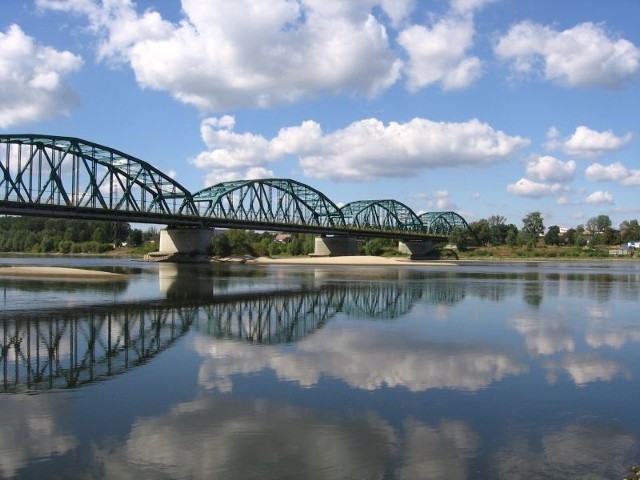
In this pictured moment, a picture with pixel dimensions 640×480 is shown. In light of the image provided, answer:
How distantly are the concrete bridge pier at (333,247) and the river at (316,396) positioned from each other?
125m

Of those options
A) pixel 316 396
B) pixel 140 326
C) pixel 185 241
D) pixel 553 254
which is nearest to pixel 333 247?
pixel 185 241

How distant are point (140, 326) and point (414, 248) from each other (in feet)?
564

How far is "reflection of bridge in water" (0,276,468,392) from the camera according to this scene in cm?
1823

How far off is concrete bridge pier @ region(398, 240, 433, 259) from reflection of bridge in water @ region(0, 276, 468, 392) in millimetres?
144912

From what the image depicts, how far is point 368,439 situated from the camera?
11.7 m

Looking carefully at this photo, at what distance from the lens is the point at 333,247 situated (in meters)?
157

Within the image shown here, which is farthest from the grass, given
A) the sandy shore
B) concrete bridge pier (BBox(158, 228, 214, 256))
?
the sandy shore

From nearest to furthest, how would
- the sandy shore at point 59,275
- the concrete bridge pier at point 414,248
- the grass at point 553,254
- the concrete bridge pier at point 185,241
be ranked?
the sandy shore at point 59,275, the concrete bridge pier at point 185,241, the grass at point 553,254, the concrete bridge pier at point 414,248

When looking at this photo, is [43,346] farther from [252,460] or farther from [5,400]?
[252,460]

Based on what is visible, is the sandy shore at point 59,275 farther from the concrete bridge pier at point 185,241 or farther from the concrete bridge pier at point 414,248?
the concrete bridge pier at point 414,248

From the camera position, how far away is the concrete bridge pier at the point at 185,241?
120m

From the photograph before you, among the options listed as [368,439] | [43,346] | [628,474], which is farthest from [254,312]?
[628,474]

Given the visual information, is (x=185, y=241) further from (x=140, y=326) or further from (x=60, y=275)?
(x=140, y=326)

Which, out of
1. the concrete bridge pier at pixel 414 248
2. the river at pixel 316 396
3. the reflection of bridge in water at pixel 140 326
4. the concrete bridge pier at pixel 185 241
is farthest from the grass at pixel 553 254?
the river at pixel 316 396
